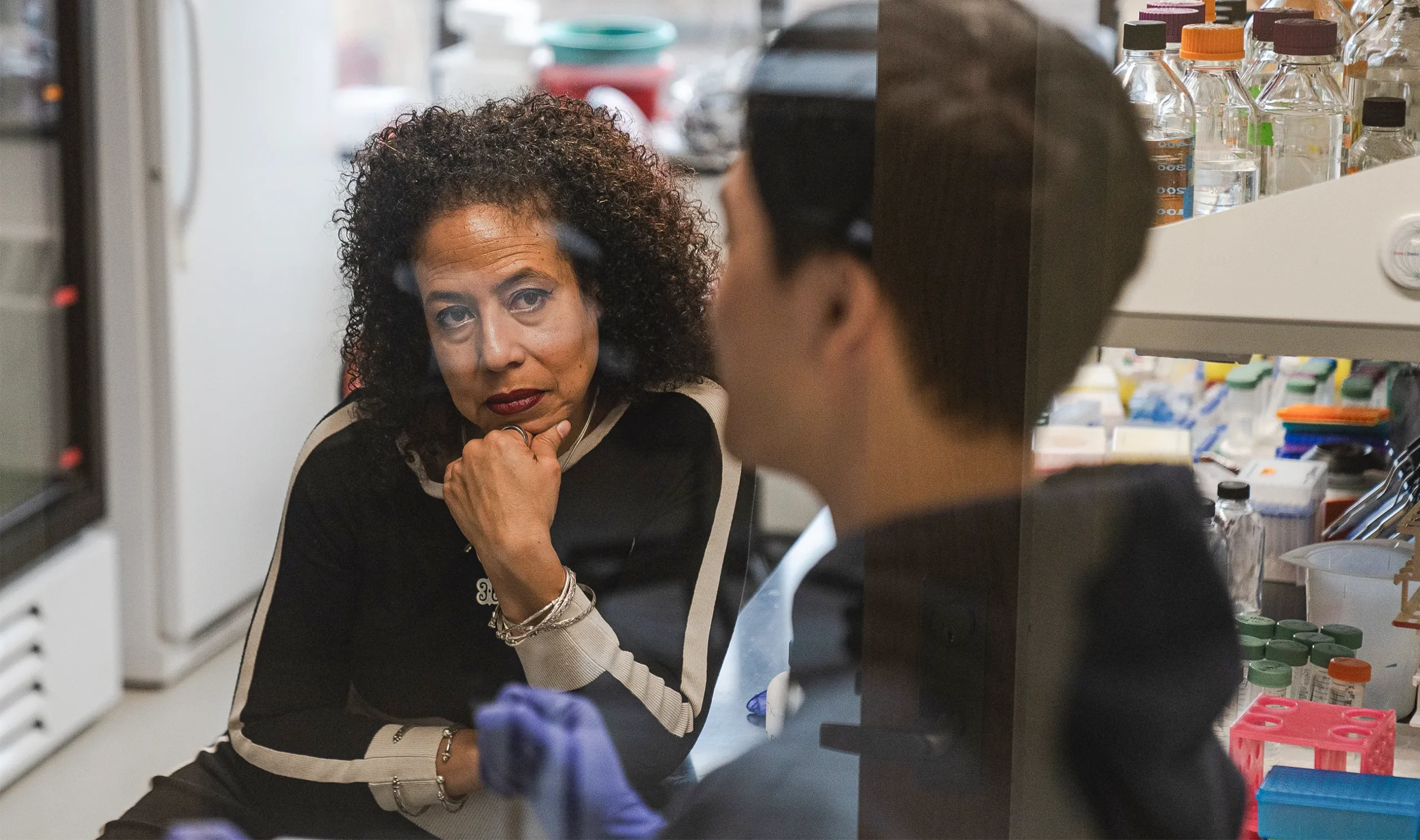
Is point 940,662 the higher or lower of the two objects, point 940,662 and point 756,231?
the lower

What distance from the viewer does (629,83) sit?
28.0 inches

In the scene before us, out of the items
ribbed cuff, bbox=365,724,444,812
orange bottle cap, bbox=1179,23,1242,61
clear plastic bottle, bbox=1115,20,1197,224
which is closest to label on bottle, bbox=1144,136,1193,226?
clear plastic bottle, bbox=1115,20,1197,224

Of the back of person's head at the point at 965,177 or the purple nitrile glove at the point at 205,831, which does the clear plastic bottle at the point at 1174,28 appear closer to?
the back of person's head at the point at 965,177

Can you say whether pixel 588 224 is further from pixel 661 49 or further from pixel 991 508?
pixel 991 508

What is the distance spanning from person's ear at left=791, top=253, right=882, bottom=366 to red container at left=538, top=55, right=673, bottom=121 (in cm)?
12

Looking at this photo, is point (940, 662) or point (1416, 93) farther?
point (1416, 93)

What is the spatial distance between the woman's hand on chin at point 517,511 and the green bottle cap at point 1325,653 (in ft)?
1.85

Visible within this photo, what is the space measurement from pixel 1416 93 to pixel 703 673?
564 millimetres

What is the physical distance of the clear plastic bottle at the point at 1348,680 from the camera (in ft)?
3.05

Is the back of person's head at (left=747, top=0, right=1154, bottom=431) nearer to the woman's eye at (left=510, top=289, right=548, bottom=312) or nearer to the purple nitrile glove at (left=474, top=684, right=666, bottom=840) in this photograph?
the woman's eye at (left=510, top=289, right=548, bottom=312)

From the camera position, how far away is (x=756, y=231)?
26.5 inches

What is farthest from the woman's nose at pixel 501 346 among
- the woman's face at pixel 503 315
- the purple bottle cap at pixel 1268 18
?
the purple bottle cap at pixel 1268 18

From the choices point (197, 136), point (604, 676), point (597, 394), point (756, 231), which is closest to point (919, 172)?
point (756, 231)

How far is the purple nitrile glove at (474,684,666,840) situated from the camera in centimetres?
71
